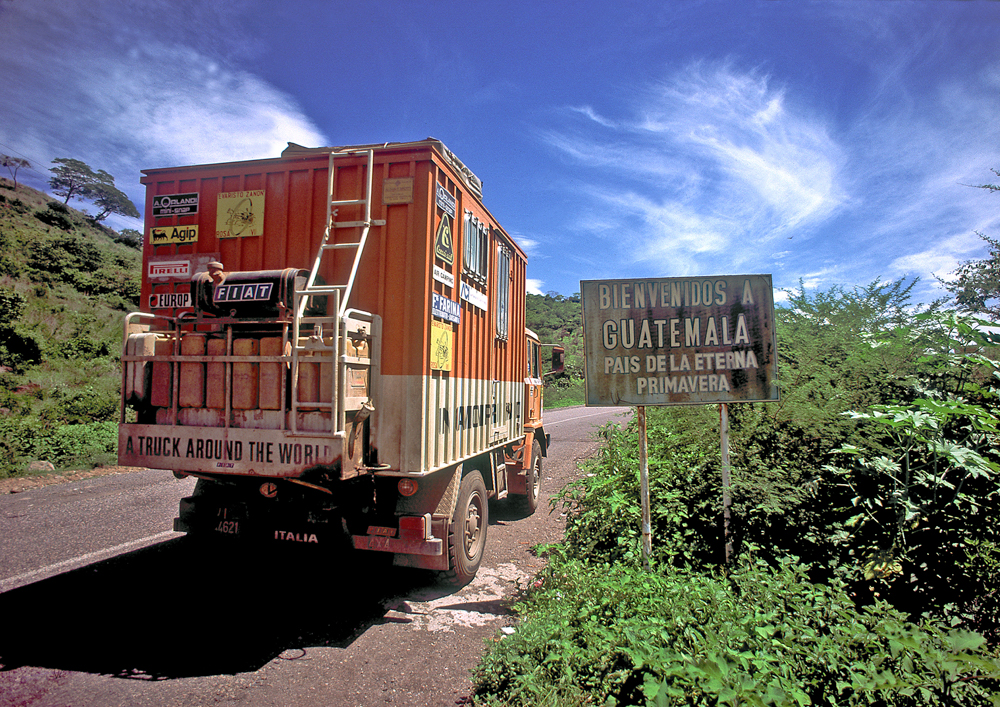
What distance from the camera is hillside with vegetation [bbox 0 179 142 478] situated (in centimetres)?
1038

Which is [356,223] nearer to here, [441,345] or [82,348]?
[441,345]

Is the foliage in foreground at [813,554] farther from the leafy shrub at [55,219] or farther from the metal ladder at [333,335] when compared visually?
the leafy shrub at [55,219]

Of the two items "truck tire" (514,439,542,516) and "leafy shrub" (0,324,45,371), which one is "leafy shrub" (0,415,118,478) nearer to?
"truck tire" (514,439,542,516)

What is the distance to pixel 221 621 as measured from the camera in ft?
13.8

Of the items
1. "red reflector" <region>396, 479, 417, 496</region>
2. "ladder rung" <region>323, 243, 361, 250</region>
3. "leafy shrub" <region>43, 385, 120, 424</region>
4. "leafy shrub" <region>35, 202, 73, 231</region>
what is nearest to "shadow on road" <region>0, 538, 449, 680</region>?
"red reflector" <region>396, 479, 417, 496</region>

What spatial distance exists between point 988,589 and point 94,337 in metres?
27.6

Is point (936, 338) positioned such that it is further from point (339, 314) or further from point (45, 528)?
point (45, 528)

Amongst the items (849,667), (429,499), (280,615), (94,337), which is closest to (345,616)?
(280,615)

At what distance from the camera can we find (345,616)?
4.43 metres

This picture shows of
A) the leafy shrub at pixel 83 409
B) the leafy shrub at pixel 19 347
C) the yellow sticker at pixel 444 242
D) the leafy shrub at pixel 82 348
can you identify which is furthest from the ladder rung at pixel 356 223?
the leafy shrub at pixel 82 348

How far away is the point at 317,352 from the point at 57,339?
23.8m

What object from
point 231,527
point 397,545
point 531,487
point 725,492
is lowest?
point 531,487

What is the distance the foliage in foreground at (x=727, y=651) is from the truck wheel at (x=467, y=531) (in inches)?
41.5

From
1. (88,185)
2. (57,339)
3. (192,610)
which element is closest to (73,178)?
(88,185)
